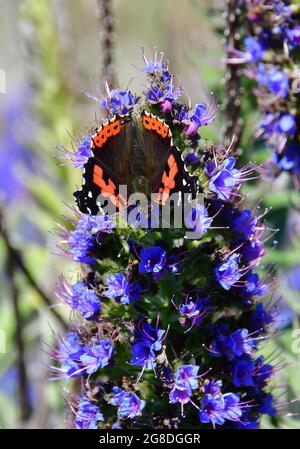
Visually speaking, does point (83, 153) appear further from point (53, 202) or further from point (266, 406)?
point (53, 202)

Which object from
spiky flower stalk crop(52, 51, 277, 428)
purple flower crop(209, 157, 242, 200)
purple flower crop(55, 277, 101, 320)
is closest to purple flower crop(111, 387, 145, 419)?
spiky flower stalk crop(52, 51, 277, 428)

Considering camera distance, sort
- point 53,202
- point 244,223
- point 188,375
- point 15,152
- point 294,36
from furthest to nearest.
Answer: point 15,152 < point 53,202 < point 294,36 < point 244,223 < point 188,375

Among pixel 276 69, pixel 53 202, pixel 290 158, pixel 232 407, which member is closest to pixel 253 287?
pixel 232 407

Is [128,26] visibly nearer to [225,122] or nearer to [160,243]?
[225,122]

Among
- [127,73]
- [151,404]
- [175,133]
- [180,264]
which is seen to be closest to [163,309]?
[180,264]

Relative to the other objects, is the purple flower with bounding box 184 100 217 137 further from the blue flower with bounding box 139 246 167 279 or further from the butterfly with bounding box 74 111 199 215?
the blue flower with bounding box 139 246 167 279

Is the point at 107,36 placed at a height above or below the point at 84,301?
above
